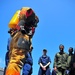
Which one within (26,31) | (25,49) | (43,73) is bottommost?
(43,73)

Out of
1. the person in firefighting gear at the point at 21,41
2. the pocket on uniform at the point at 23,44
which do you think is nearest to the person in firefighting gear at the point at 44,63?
the person in firefighting gear at the point at 21,41

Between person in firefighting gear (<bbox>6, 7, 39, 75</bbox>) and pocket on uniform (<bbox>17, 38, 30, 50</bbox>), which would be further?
pocket on uniform (<bbox>17, 38, 30, 50</bbox>)

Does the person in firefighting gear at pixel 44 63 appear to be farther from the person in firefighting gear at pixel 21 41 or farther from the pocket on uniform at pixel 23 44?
the pocket on uniform at pixel 23 44

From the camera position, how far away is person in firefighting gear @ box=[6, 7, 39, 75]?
6.65m

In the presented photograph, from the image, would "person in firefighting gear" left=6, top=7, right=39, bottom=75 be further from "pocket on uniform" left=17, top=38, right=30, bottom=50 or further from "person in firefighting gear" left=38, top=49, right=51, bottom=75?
"person in firefighting gear" left=38, top=49, right=51, bottom=75

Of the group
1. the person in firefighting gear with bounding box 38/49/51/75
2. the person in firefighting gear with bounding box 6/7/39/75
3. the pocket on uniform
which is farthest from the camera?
the person in firefighting gear with bounding box 38/49/51/75

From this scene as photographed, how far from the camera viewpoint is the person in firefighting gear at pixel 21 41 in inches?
262

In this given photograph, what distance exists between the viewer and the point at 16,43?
681 cm

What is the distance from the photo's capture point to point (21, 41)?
679 centimetres

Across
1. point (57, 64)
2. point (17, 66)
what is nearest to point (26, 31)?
point (17, 66)

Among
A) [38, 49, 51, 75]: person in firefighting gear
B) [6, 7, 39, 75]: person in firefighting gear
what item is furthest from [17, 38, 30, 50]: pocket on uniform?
[38, 49, 51, 75]: person in firefighting gear

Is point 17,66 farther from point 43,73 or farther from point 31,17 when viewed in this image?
point 43,73

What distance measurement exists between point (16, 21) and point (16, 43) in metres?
0.72

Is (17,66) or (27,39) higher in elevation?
(27,39)
